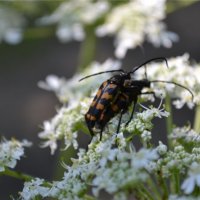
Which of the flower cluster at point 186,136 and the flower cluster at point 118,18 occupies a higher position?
the flower cluster at point 118,18

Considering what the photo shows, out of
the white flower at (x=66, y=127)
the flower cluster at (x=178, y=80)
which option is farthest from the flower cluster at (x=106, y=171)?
the flower cluster at (x=178, y=80)

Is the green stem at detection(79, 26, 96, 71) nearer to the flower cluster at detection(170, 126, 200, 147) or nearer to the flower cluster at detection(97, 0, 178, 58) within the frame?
the flower cluster at detection(97, 0, 178, 58)

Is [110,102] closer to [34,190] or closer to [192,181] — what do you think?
[34,190]

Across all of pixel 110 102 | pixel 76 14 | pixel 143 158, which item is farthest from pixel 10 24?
pixel 143 158

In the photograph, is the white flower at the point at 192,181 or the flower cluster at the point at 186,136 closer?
the white flower at the point at 192,181

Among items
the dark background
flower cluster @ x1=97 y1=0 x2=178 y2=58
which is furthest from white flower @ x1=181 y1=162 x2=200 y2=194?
the dark background

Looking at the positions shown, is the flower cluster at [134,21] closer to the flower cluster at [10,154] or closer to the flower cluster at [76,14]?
the flower cluster at [76,14]

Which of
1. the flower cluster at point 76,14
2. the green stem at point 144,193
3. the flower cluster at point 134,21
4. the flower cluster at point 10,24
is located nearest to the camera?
the green stem at point 144,193
